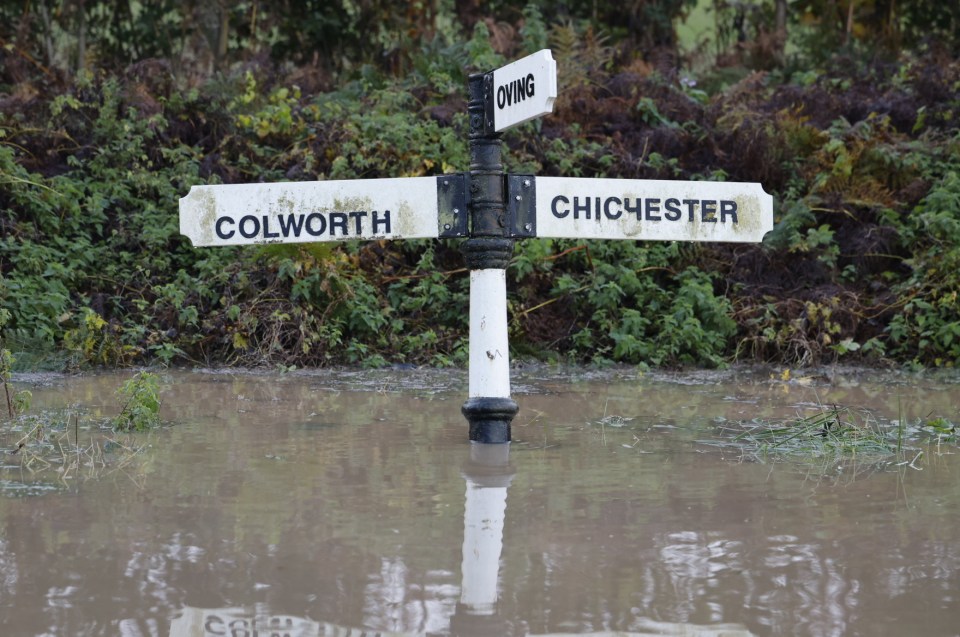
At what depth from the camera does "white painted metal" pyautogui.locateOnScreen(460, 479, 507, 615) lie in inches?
128

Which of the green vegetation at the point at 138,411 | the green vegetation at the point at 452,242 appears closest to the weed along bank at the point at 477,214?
the green vegetation at the point at 138,411

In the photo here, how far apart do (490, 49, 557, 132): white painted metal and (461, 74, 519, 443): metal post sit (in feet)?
0.35

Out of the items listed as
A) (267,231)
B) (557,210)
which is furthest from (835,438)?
(267,231)

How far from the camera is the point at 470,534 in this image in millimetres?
3916

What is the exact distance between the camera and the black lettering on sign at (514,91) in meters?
5.39

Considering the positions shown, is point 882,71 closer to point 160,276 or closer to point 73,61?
point 160,276

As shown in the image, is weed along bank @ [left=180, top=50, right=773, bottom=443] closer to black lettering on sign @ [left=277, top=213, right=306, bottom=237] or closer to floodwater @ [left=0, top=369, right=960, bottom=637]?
black lettering on sign @ [left=277, top=213, right=306, bottom=237]

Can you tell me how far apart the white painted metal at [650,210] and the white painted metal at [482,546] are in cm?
152

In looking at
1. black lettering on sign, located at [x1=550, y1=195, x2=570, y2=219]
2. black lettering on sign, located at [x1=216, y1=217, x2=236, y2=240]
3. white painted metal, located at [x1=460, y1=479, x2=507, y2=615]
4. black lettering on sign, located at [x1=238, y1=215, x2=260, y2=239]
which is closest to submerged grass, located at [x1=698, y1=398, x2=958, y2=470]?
black lettering on sign, located at [x1=550, y1=195, x2=570, y2=219]

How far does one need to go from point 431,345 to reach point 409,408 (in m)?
2.65

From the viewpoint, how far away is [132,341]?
908 centimetres

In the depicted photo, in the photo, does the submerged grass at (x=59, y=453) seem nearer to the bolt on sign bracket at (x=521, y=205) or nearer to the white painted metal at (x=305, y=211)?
the white painted metal at (x=305, y=211)

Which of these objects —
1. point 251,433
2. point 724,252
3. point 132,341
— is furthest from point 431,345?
point 251,433

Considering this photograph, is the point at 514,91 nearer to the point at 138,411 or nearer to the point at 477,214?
the point at 477,214
